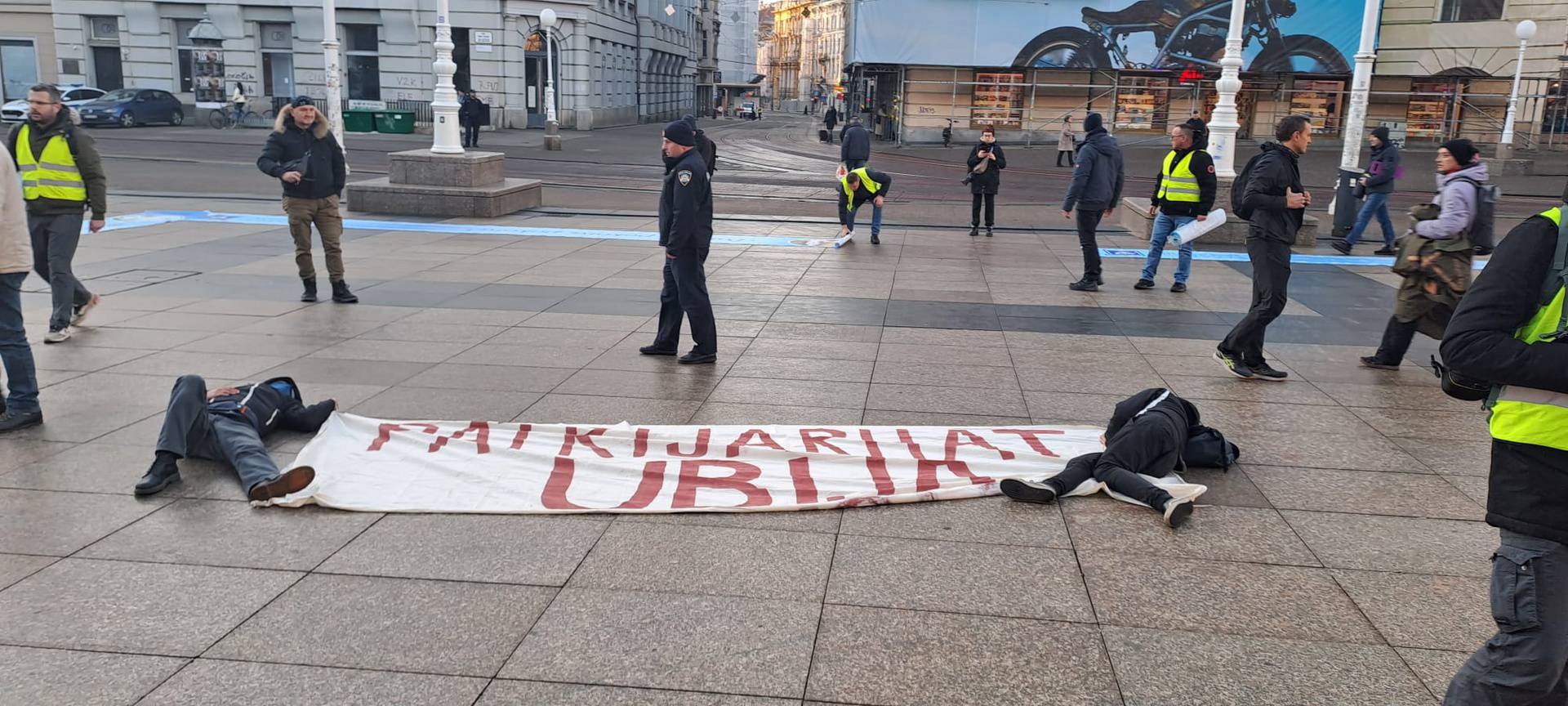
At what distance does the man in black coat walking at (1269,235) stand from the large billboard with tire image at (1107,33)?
3461 centimetres

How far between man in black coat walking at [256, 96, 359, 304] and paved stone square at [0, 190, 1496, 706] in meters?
1.32

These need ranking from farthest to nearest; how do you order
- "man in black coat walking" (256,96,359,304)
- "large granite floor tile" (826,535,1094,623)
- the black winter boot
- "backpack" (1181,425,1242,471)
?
the black winter boot → "man in black coat walking" (256,96,359,304) → "backpack" (1181,425,1242,471) → "large granite floor tile" (826,535,1094,623)

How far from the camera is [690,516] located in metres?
5.00

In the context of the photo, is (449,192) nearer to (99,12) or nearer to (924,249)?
(924,249)

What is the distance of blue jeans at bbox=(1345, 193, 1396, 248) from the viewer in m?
15.0

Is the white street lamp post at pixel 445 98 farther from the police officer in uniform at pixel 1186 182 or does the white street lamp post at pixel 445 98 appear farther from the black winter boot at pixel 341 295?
the police officer in uniform at pixel 1186 182

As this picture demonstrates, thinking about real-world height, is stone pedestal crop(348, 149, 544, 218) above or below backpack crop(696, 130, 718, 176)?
below

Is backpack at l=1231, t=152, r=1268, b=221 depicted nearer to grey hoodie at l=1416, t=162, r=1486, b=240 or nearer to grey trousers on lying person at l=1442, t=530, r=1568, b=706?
grey hoodie at l=1416, t=162, r=1486, b=240

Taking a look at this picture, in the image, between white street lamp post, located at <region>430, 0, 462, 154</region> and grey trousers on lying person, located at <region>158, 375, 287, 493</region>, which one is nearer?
grey trousers on lying person, located at <region>158, 375, 287, 493</region>

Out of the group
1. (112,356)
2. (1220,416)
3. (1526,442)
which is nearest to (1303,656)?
(1526,442)

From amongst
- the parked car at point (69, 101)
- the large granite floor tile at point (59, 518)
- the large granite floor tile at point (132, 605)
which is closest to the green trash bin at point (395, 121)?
the parked car at point (69, 101)

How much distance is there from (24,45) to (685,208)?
51211 millimetres

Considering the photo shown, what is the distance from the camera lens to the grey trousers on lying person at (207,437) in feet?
17.2

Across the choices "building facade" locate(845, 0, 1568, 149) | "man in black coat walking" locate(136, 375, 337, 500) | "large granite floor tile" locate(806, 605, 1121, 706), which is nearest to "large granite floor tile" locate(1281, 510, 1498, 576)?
"large granite floor tile" locate(806, 605, 1121, 706)
